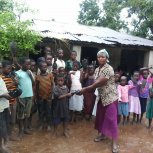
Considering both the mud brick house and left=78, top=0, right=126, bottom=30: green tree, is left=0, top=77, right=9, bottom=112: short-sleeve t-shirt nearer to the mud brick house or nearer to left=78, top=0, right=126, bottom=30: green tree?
the mud brick house

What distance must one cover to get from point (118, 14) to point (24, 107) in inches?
620

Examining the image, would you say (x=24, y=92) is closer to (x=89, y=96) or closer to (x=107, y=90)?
(x=107, y=90)

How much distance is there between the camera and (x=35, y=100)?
592 cm

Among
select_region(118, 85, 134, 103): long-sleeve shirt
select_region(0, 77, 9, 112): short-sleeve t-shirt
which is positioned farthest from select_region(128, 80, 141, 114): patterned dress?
select_region(0, 77, 9, 112): short-sleeve t-shirt

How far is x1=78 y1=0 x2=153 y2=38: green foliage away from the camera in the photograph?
660 inches

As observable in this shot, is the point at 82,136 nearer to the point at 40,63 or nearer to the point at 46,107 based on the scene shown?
the point at 46,107

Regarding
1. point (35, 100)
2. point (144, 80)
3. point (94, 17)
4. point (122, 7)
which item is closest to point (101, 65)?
point (35, 100)

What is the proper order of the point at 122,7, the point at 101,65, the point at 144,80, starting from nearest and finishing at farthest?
the point at 101,65 → the point at 144,80 → the point at 122,7

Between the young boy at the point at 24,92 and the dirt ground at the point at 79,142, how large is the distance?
407mm

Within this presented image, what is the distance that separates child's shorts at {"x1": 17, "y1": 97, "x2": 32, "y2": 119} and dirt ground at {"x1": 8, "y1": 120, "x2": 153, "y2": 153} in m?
0.45

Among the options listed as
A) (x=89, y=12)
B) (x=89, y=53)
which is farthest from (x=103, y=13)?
(x=89, y=53)

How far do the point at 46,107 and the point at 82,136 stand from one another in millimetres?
925

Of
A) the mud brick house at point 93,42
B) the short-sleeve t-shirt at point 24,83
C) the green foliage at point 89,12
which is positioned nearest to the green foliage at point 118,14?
the green foliage at point 89,12

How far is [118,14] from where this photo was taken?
19.9m
